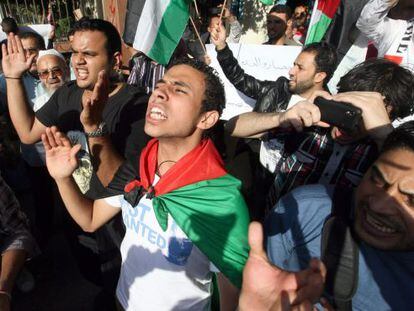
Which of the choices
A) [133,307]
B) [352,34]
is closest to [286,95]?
[352,34]

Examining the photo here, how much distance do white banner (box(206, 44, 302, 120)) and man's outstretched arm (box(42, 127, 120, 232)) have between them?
8.34ft

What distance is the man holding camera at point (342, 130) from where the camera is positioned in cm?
145

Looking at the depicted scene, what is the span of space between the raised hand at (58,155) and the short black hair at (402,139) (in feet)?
4.40

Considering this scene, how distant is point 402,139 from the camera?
1151mm

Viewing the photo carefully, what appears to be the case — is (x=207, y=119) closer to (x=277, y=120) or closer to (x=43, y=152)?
(x=277, y=120)

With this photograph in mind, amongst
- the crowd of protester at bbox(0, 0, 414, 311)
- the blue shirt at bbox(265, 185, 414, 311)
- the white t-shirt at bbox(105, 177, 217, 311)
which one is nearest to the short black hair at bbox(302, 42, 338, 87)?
the crowd of protester at bbox(0, 0, 414, 311)

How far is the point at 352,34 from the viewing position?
3.33m

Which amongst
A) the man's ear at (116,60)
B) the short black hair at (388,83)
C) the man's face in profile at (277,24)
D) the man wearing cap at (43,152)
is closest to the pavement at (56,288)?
the man wearing cap at (43,152)

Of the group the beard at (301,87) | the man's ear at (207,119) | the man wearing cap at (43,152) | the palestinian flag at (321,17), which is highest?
the palestinian flag at (321,17)

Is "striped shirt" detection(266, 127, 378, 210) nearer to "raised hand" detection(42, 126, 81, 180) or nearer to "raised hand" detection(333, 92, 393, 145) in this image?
"raised hand" detection(333, 92, 393, 145)

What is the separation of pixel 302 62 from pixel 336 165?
1.20 metres

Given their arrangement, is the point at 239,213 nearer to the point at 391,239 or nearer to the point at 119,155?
the point at 391,239

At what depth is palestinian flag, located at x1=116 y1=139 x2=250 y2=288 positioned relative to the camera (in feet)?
4.34

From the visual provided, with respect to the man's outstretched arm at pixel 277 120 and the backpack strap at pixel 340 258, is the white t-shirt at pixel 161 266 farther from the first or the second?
the man's outstretched arm at pixel 277 120
